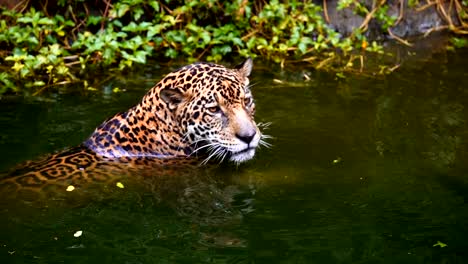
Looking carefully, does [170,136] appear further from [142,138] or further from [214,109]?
[214,109]

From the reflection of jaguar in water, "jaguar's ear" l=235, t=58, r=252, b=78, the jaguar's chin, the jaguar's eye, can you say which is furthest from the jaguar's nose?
"jaguar's ear" l=235, t=58, r=252, b=78

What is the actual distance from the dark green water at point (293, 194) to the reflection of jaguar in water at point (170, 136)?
36 cm

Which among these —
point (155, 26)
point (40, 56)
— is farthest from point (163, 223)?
point (155, 26)

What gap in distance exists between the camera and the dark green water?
6.88 meters

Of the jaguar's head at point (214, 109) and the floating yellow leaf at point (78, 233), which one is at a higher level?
the jaguar's head at point (214, 109)

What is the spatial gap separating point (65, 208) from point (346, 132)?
3606 mm

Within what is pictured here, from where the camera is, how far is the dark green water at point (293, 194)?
6.88 m

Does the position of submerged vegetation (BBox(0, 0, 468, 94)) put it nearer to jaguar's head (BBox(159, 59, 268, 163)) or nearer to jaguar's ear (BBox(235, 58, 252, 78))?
jaguar's ear (BBox(235, 58, 252, 78))

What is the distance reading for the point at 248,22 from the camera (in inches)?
520

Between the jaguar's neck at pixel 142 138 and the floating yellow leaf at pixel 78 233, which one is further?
the jaguar's neck at pixel 142 138

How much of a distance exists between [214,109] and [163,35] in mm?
4348

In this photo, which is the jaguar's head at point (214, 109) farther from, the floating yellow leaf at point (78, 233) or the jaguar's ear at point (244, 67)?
the floating yellow leaf at point (78, 233)

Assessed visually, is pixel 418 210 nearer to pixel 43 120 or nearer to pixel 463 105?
pixel 463 105

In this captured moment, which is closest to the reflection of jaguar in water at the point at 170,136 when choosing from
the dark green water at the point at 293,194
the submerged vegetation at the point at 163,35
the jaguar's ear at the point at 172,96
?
the jaguar's ear at the point at 172,96
